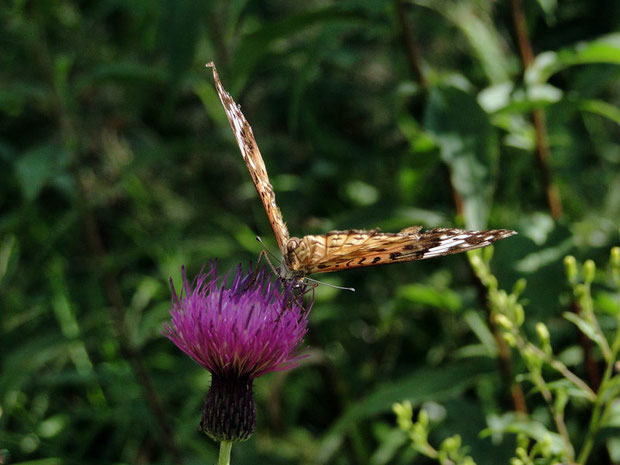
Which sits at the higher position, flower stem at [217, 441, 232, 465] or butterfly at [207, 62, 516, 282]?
butterfly at [207, 62, 516, 282]

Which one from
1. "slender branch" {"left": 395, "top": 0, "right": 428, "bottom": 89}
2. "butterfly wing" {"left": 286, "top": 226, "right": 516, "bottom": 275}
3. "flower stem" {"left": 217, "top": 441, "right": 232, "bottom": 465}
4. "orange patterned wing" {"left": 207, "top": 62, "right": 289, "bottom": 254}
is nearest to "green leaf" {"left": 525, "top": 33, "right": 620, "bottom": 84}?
"slender branch" {"left": 395, "top": 0, "right": 428, "bottom": 89}

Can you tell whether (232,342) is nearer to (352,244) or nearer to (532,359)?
(352,244)

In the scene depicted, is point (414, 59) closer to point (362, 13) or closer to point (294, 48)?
point (362, 13)

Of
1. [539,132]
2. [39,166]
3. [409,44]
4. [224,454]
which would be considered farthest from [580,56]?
[39,166]

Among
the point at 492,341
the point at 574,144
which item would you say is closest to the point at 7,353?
the point at 492,341

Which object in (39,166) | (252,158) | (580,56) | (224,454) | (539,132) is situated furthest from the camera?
(39,166)

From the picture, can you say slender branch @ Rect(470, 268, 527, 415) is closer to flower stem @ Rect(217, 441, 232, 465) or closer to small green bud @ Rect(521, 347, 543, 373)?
small green bud @ Rect(521, 347, 543, 373)
